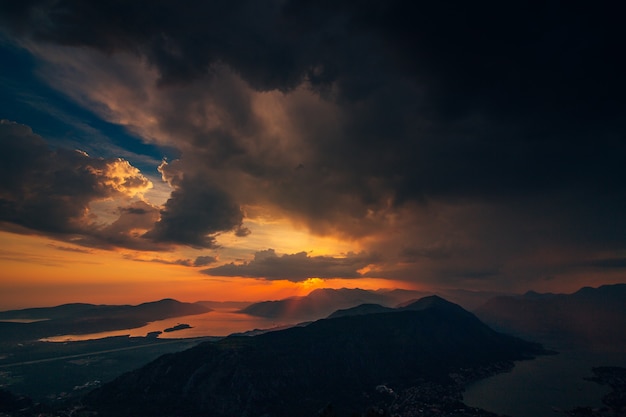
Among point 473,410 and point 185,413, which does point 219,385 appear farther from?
point 473,410

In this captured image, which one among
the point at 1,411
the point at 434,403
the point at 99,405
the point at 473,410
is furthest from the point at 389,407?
the point at 1,411

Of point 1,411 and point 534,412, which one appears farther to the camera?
point 534,412

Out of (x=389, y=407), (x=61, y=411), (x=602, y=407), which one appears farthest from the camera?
(x=602, y=407)

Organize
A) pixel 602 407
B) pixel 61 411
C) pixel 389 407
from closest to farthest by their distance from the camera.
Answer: pixel 61 411
pixel 389 407
pixel 602 407

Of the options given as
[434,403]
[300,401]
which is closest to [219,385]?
[300,401]

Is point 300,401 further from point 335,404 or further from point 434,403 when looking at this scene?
point 434,403

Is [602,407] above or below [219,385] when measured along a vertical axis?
below

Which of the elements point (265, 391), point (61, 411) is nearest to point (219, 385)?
point (265, 391)

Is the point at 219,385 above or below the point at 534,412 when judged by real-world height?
above

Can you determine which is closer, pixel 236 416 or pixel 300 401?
pixel 236 416
